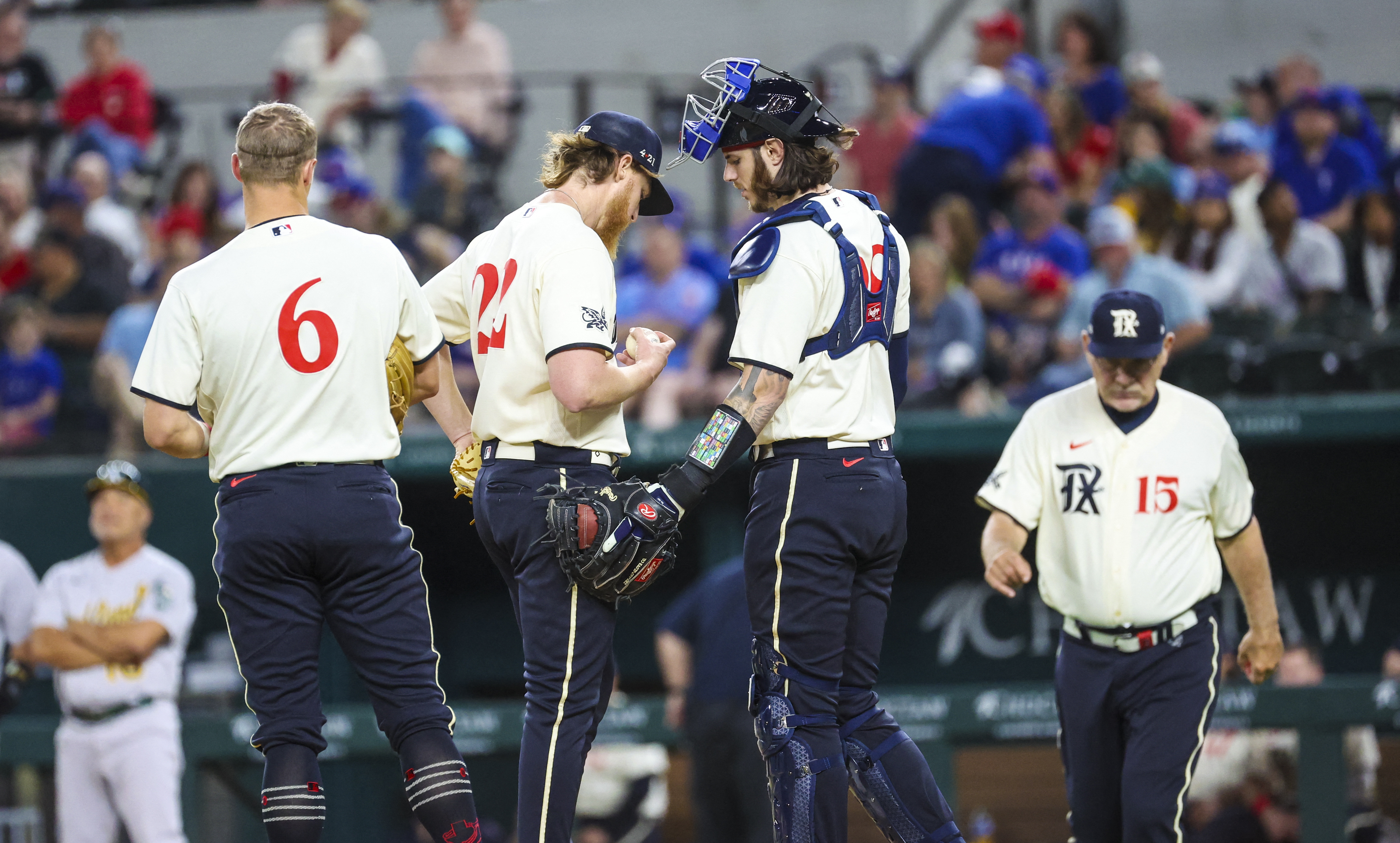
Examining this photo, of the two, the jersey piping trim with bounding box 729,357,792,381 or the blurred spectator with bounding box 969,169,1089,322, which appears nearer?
the jersey piping trim with bounding box 729,357,792,381

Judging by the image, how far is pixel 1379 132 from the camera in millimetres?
11039

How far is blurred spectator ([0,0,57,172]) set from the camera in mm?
13000

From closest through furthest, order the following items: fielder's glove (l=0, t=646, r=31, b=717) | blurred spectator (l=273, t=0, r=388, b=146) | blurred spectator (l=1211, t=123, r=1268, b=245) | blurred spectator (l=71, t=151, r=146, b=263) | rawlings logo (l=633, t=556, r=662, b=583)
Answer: rawlings logo (l=633, t=556, r=662, b=583)
fielder's glove (l=0, t=646, r=31, b=717)
blurred spectator (l=1211, t=123, r=1268, b=245)
blurred spectator (l=71, t=151, r=146, b=263)
blurred spectator (l=273, t=0, r=388, b=146)

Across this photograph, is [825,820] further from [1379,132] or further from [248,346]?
[1379,132]

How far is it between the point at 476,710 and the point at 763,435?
4266 mm

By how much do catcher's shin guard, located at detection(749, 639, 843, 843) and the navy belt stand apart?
501 mm

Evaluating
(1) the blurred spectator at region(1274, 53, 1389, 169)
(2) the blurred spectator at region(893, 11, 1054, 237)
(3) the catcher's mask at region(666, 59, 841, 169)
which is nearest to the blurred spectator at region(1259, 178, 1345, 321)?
(1) the blurred spectator at region(1274, 53, 1389, 169)

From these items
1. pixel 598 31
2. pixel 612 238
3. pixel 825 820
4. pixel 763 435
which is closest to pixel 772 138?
pixel 612 238

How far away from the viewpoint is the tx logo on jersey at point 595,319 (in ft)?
13.8

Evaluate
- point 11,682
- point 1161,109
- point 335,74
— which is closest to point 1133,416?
point 11,682

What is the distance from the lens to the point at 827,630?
14.2ft

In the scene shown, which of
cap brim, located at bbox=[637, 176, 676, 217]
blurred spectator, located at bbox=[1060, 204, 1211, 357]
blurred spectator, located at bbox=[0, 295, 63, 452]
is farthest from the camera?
blurred spectator, located at bbox=[0, 295, 63, 452]

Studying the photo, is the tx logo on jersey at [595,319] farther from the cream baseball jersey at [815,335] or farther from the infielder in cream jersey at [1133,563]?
the infielder in cream jersey at [1133,563]

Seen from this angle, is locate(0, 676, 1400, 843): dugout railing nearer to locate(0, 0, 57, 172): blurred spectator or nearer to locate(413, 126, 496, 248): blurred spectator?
locate(413, 126, 496, 248): blurred spectator
